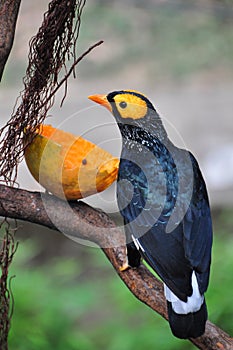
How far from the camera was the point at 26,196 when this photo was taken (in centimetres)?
163

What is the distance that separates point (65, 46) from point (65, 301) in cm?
117

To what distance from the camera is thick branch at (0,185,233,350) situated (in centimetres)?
160

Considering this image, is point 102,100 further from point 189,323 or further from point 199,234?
point 189,323

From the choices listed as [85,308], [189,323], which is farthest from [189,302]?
[85,308]

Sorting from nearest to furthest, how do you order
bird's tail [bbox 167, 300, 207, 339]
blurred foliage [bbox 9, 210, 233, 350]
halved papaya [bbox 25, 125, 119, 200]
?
bird's tail [bbox 167, 300, 207, 339] < halved papaya [bbox 25, 125, 119, 200] < blurred foliage [bbox 9, 210, 233, 350]

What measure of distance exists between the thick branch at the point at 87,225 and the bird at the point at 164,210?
4 centimetres

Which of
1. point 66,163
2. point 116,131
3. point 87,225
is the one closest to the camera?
point 66,163

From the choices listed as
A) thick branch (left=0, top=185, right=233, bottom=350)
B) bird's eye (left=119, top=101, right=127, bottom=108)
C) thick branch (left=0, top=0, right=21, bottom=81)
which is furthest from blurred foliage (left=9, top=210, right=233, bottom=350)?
thick branch (left=0, top=0, right=21, bottom=81)

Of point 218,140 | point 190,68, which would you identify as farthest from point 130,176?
point 190,68

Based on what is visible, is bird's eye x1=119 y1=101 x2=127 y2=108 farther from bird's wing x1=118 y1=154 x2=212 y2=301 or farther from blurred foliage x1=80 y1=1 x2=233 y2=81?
blurred foliage x1=80 y1=1 x2=233 y2=81

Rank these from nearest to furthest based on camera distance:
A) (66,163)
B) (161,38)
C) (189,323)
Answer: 1. (189,323)
2. (66,163)
3. (161,38)

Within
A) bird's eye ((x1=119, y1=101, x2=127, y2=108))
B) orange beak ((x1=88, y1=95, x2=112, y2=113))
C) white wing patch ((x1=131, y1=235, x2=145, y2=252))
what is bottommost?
white wing patch ((x1=131, y1=235, x2=145, y2=252))

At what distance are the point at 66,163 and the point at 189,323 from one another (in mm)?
433

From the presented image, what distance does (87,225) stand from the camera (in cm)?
165
